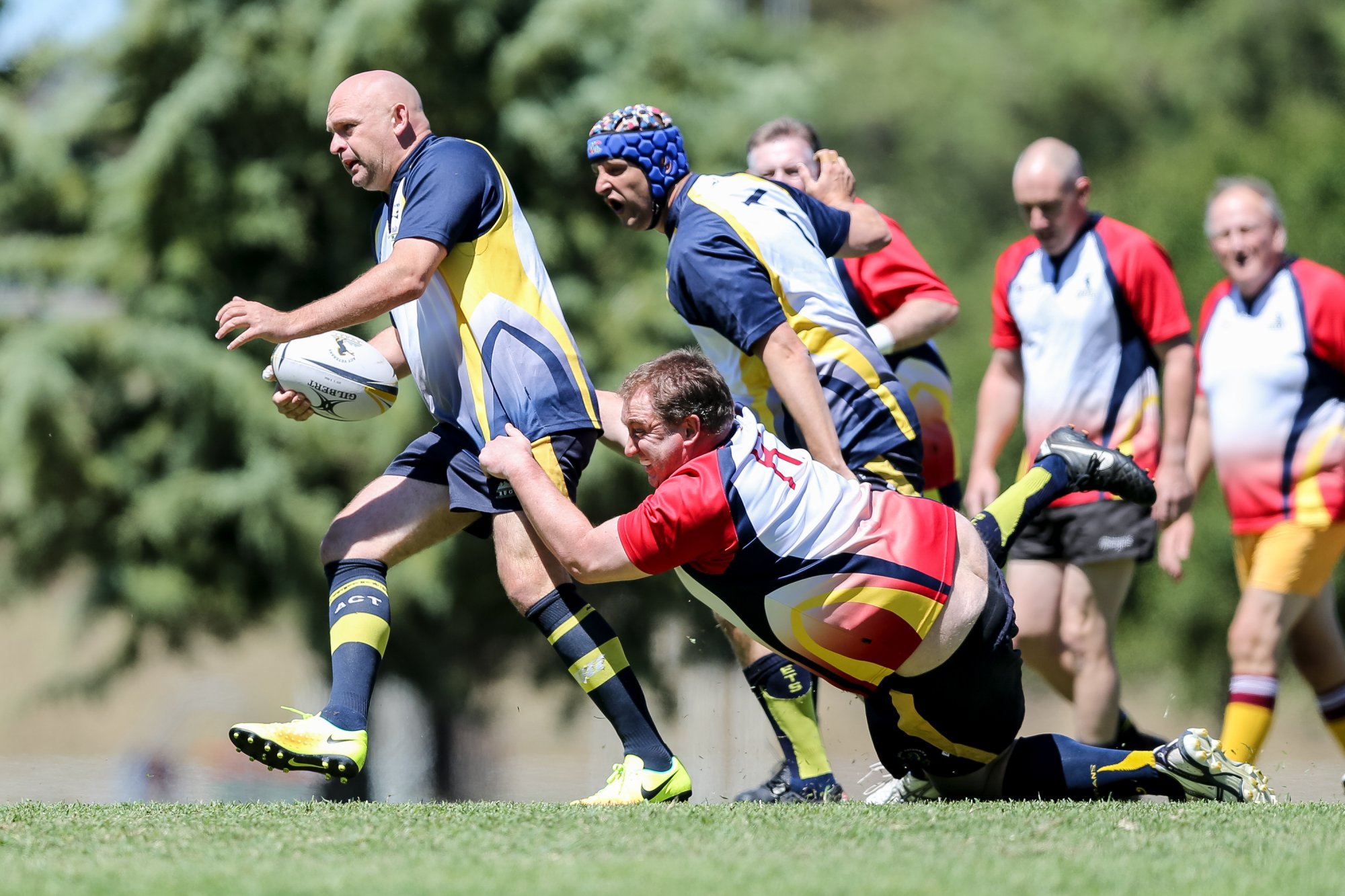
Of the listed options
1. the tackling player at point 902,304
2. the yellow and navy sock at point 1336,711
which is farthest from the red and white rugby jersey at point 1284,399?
the tackling player at point 902,304

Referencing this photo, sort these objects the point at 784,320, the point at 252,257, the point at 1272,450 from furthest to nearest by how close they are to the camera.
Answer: the point at 252,257
the point at 1272,450
the point at 784,320

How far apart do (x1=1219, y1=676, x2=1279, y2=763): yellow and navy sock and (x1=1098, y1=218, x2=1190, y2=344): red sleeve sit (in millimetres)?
1334

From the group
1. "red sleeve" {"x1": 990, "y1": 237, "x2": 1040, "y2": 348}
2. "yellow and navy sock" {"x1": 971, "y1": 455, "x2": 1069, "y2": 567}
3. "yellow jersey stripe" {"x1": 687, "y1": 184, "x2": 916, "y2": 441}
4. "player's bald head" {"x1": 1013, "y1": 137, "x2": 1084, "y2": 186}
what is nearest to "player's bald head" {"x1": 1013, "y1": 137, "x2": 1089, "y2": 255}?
"player's bald head" {"x1": 1013, "y1": 137, "x2": 1084, "y2": 186}

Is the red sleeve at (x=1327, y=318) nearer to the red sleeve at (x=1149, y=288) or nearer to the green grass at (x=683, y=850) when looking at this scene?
the red sleeve at (x=1149, y=288)

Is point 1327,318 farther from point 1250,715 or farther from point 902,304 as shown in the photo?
point 902,304

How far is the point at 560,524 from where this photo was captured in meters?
3.73

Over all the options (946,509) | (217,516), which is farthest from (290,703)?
(946,509)

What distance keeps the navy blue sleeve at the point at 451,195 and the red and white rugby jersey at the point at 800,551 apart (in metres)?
1.01

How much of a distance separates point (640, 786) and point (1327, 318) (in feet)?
10.9

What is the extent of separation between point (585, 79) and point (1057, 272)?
7227 millimetres

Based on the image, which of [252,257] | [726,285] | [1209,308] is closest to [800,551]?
[726,285]

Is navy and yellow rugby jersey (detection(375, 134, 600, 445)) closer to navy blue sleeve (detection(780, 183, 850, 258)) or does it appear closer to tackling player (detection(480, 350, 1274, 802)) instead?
tackling player (detection(480, 350, 1274, 802))

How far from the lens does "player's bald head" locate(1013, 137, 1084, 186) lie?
18.9 ft

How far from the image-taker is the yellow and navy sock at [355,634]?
13.7ft
